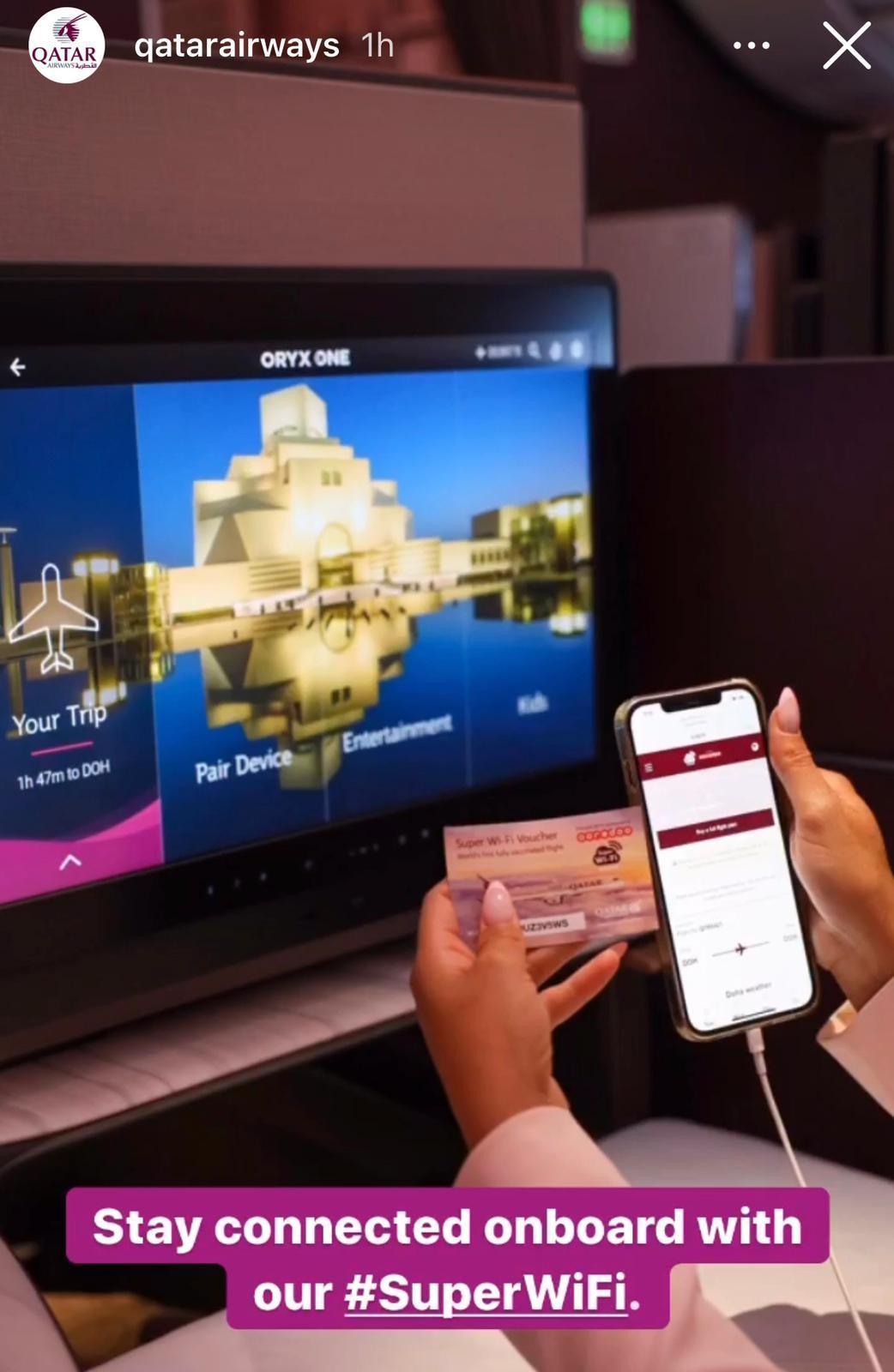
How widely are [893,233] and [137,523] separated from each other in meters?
0.95

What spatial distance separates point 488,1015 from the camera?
2.31ft

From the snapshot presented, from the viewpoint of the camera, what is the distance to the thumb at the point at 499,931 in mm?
724

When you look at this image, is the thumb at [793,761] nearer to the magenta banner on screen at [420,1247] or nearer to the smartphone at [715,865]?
the smartphone at [715,865]

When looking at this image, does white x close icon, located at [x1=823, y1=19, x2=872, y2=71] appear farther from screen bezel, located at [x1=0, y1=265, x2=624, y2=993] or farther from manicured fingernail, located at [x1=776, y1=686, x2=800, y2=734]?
manicured fingernail, located at [x1=776, y1=686, x2=800, y2=734]

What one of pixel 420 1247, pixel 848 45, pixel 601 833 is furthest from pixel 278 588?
pixel 848 45

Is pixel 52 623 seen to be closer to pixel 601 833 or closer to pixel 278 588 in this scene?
pixel 278 588

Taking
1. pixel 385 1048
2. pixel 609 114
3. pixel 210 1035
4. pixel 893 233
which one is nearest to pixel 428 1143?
pixel 385 1048

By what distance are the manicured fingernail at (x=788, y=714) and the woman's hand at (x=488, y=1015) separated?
0.69 feet

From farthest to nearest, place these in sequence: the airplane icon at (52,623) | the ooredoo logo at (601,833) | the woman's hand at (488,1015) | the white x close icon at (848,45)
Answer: the white x close icon at (848,45) → the airplane icon at (52,623) → the ooredoo logo at (601,833) → the woman's hand at (488,1015)

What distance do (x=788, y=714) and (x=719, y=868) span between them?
0.10 meters

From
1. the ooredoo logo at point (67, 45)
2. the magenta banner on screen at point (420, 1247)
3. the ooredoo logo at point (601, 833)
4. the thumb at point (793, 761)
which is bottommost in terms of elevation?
the magenta banner on screen at point (420, 1247)

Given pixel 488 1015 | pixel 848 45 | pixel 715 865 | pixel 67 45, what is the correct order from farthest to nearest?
1. pixel 848 45
2. pixel 67 45
3. pixel 715 865
4. pixel 488 1015

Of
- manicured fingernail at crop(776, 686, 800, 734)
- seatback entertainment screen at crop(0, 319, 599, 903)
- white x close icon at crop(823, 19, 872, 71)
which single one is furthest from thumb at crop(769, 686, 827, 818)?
white x close icon at crop(823, 19, 872, 71)

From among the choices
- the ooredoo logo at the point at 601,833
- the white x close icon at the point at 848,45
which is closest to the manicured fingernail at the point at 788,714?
the ooredoo logo at the point at 601,833
